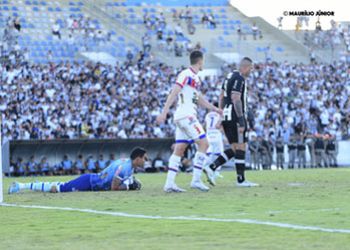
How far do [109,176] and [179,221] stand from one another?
659cm

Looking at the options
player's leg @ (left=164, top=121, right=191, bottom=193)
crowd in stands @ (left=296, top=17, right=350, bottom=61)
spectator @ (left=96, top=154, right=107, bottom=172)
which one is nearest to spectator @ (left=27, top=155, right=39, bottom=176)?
spectator @ (left=96, top=154, right=107, bottom=172)

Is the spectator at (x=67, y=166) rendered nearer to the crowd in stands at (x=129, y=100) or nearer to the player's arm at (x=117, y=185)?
the crowd in stands at (x=129, y=100)

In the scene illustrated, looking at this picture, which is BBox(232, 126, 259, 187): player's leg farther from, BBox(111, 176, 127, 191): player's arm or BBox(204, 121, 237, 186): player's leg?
BBox(111, 176, 127, 191): player's arm

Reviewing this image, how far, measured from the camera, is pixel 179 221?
A: 11.7 meters

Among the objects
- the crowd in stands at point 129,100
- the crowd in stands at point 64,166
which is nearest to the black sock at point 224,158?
the crowd in stands at point 64,166

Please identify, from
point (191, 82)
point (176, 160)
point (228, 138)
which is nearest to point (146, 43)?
point (228, 138)

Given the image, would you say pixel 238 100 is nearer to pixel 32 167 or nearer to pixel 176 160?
pixel 176 160

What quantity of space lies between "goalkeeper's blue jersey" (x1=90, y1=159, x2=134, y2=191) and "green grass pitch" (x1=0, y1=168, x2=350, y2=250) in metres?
0.51

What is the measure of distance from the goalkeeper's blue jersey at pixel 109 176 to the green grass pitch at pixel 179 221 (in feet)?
1.67

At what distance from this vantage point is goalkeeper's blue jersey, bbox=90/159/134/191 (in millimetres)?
17844

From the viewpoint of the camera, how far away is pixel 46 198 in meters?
16.6

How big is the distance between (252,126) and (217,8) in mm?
21006

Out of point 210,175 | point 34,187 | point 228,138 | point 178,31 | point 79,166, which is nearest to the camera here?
point 34,187

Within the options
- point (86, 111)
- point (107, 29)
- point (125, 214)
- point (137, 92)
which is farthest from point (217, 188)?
point (107, 29)
